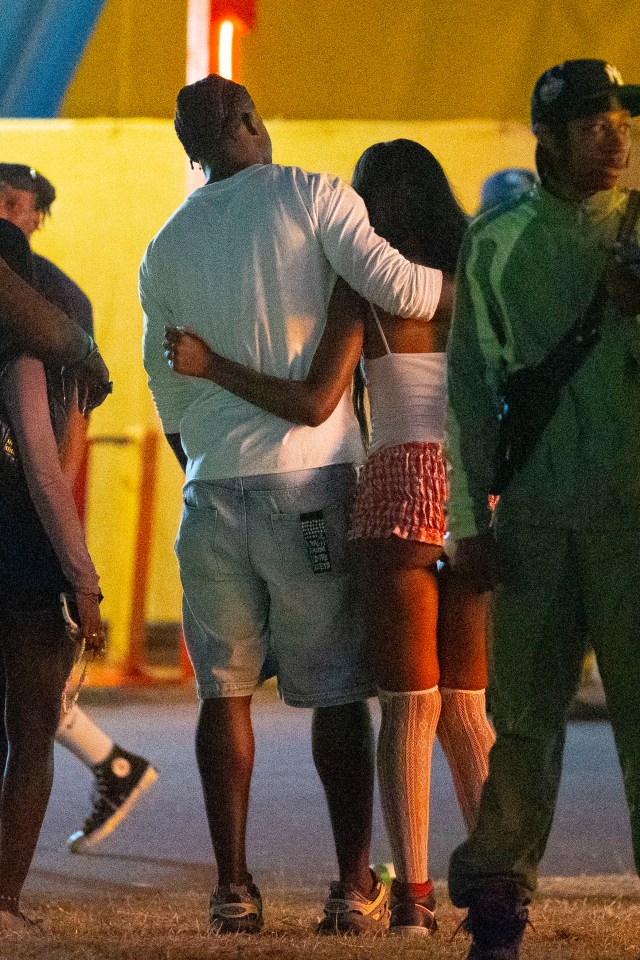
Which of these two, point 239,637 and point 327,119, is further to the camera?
point 327,119

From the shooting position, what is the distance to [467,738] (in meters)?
3.81

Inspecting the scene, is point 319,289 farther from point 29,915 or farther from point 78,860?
point 78,860

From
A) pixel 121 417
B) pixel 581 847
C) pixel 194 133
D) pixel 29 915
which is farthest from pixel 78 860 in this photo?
pixel 121 417

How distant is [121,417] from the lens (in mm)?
9648

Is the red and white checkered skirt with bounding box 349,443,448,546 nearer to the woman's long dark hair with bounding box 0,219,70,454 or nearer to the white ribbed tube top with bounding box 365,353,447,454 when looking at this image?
the white ribbed tube top with bounding box 365,353,447,454

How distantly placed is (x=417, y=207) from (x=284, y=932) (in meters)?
1.67

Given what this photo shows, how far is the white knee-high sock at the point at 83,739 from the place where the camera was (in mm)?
5273

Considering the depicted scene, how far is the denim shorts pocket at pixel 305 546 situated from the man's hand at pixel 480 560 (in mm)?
563

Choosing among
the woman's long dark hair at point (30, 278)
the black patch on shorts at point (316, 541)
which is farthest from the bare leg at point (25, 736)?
the black patch on shorts at point (316, 541)

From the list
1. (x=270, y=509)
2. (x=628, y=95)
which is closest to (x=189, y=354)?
(x=270, y=509)

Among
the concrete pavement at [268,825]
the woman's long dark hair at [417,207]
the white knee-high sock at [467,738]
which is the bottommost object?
the concrete pavement at [268,825]

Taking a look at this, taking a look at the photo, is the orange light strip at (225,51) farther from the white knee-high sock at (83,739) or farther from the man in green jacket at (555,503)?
the man in green jacket at (555,503)

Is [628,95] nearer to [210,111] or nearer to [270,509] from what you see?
[210,111]

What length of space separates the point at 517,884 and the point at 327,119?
637cm
